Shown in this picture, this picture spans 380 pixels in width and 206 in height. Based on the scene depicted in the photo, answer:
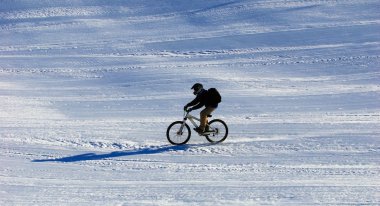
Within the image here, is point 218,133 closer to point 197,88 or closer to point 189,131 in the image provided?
point 189,131

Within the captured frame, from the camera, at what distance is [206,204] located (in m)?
8.42

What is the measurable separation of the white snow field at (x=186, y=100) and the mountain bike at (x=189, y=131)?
0.19 meters

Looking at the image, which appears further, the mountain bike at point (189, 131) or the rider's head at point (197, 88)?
the mountain bike at point (189, 131)

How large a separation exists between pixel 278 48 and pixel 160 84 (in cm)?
500

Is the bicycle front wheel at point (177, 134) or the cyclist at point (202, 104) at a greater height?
the cyclist at point (202, 104)

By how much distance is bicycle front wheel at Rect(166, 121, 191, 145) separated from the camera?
37.6ft

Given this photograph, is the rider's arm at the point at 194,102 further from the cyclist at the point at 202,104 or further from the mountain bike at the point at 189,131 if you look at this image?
the mountain bike at the point at 189,131

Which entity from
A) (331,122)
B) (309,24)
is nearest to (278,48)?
(309,24)

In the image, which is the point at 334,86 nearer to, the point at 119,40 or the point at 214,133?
the point at 214,133

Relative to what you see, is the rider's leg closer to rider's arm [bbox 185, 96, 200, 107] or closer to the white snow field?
rider's arm [bbox 185, 96, 200, 107]

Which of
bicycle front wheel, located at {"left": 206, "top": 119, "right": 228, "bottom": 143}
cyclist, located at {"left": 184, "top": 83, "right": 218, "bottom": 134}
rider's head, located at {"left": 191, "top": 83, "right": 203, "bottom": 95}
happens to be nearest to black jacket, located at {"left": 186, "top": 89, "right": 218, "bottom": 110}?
cyclist, located at {"left": 184, "top": 83, "right": 218, "bottom": 134}

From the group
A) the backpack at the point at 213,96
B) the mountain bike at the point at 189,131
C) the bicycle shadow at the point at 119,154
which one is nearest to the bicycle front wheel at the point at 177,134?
the mountain bike at the point at 189,131

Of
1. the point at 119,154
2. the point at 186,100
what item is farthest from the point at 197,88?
the point at 186,100

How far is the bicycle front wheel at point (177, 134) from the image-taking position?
11.5 m
